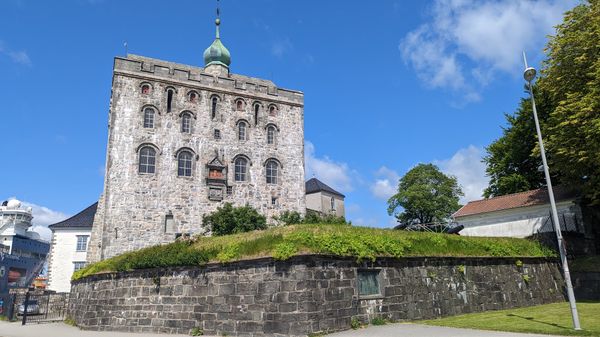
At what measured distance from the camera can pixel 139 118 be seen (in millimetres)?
33281

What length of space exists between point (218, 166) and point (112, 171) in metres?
7.38

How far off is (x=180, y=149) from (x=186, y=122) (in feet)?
7.48

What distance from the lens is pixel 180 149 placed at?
3403cm

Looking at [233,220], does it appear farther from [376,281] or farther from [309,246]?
[309,246]

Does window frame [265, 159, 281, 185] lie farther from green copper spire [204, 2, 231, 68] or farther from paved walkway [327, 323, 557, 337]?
paved walkway [327, 323, 557, 337]

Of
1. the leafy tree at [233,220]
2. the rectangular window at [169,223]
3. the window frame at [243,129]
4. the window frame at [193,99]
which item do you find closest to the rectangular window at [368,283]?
the leafy tree at [233,220]

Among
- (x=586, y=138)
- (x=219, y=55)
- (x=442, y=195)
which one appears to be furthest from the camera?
(x=442, y=195)

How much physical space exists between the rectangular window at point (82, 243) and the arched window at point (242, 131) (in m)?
19.5

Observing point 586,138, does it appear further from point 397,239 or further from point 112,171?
point 112,171

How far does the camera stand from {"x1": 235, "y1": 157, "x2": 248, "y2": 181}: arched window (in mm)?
35656

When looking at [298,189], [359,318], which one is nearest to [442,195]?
[298,189]

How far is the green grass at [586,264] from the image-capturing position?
66.2 feet

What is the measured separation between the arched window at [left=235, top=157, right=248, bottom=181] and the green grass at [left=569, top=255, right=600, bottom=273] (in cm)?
2249

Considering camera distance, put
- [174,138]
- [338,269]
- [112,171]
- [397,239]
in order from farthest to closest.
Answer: [174,138] → [112,171] → [397,239] → [338,269]
